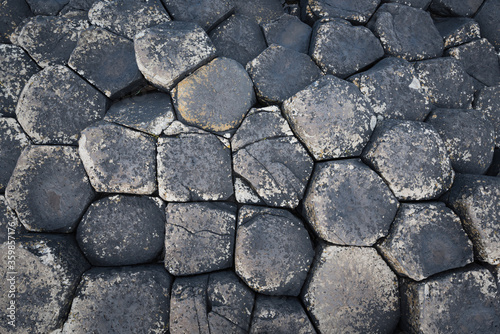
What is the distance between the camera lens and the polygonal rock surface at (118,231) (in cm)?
146

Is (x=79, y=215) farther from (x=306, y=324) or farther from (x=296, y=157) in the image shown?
(x=306, y=324)

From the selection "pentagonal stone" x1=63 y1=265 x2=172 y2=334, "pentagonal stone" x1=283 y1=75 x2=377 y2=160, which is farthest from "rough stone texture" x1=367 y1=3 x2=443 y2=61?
"pentagonal stone" x1=63 y1=265 x2=172 y2=334

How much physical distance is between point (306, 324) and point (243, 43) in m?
1.59

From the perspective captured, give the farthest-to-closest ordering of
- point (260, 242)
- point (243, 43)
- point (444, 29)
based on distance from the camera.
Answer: point (444, 29) → point (243, 43) → point (260, 242)

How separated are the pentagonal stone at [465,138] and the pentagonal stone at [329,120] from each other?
0.49 meters

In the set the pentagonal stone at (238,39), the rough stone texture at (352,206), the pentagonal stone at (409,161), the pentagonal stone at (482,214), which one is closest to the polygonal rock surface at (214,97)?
the pentagonal stone at (238,39)

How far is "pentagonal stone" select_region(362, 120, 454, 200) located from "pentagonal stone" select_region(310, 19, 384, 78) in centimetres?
46

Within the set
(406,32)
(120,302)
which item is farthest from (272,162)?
(406,32)

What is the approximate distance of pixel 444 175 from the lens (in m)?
1.51

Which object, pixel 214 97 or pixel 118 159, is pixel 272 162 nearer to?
pixel 214 97

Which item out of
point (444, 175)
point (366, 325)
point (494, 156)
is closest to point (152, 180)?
point (366, 325)

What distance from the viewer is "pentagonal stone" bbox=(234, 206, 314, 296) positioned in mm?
1427

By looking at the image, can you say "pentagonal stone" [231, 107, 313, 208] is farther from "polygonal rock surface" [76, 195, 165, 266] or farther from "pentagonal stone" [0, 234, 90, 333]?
"pentagonal stone" [0, 234, 90, 333]

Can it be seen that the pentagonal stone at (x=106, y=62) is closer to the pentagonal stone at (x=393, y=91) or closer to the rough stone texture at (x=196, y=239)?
the rough stone texture at (x=196, y=239)
